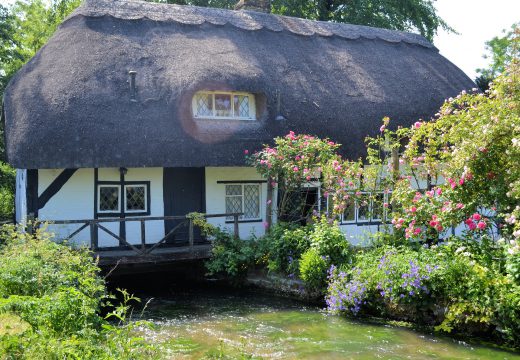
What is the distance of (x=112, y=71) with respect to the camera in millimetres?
14555

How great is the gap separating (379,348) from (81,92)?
894 centimetres

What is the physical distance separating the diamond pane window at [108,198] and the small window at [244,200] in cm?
277

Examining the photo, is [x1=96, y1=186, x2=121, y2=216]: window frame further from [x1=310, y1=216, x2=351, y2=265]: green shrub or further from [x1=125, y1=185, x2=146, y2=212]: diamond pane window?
[x1=310, y1=216, x2=351, y2=265]: green shrub

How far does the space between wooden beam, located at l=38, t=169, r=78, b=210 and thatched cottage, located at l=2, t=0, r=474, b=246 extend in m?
0.02

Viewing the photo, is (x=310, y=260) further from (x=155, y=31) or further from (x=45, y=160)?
(x=155, y=31)

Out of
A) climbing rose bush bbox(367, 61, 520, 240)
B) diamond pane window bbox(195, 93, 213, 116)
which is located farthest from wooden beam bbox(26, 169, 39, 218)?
climbing rose bush bbox(367, 61, 520, 240)

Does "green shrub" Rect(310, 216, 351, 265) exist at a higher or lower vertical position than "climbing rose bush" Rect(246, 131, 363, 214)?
lower

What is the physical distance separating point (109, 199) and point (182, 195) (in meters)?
1.76

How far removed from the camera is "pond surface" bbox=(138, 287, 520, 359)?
26.4 ft

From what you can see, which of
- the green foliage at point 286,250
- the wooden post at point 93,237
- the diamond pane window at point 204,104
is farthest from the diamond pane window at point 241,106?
the wooden post at point 93,237

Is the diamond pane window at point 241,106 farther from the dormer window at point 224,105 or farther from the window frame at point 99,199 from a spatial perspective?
the window frame at point 99,199

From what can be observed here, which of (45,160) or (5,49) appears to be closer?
(45,160)

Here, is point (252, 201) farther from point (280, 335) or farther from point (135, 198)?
point (280, 335)

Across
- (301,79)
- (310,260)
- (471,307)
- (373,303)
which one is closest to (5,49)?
(301,79)
